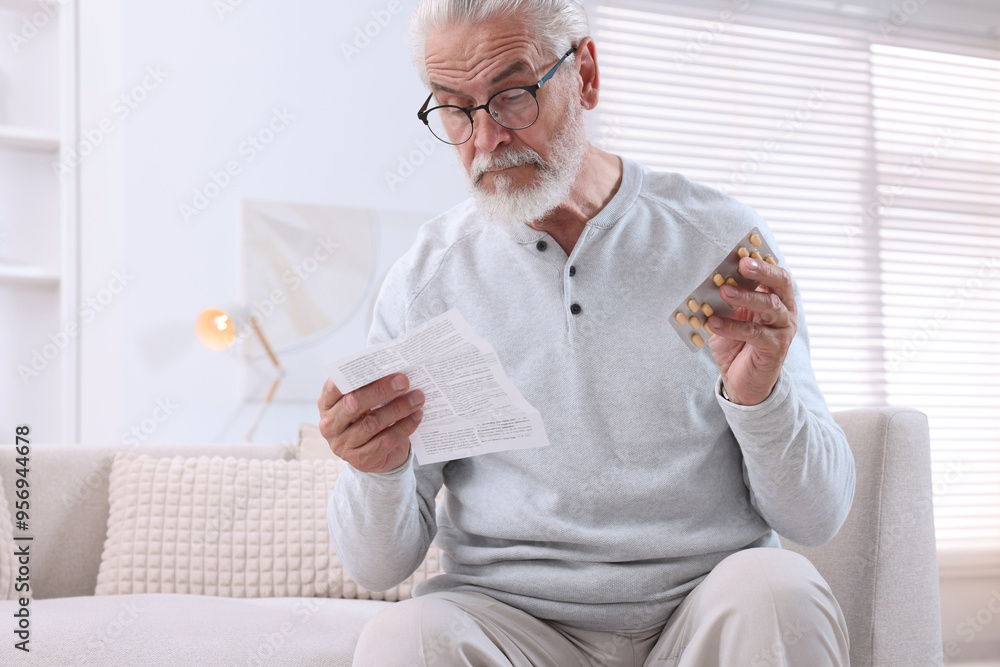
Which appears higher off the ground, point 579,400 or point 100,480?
point 579,400

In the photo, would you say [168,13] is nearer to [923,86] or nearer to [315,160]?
[315,160]

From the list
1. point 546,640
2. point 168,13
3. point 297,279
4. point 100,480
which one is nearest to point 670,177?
point 546,640

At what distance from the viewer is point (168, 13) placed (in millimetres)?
2980

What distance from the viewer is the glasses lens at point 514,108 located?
119 cm

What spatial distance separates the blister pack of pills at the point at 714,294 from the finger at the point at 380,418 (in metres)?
0.33

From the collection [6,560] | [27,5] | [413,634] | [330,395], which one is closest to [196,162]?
[27,5]

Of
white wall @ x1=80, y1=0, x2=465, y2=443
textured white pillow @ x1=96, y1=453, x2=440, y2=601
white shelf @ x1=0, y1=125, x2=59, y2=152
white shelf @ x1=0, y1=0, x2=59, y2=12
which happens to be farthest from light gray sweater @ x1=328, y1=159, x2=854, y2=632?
white shelf @ x1=0, y1=0, x2=59, y2=12

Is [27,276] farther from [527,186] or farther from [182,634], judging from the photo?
[527,186]

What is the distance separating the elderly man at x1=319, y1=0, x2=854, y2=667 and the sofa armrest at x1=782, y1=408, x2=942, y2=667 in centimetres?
24

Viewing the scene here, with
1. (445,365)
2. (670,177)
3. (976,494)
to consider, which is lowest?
(976,494)

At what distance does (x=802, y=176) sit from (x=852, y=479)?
108 inches

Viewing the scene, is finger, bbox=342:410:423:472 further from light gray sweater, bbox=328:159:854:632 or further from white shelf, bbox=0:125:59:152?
white shelf, bbox=0:125:59:152

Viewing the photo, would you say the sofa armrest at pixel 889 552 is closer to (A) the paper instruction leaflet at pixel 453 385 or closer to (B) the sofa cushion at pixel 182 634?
(A) the paper instruction leaflet at pixel 453 385

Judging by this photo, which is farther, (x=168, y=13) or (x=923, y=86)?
(x=923, y=86)
